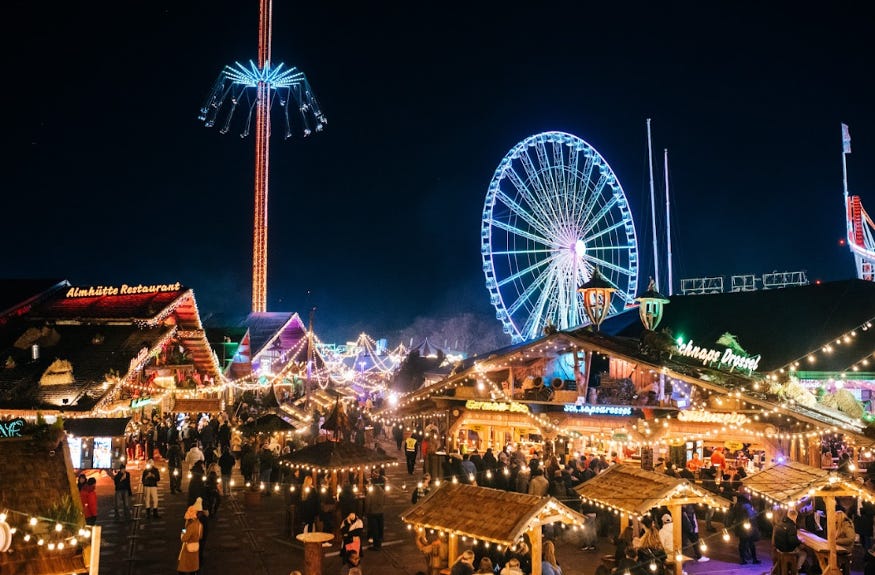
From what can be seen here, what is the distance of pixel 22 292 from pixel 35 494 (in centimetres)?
2853

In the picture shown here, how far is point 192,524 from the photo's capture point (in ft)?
39.2

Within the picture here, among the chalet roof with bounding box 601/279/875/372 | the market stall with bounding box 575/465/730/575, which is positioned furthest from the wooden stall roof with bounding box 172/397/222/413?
→ the market stall with bounding box 575/465/730/575

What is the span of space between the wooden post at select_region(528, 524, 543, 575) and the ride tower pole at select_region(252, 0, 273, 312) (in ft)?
135

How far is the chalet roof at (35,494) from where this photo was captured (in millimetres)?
6141

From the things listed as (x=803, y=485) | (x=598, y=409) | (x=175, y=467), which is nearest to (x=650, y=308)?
(x=598, y=409)

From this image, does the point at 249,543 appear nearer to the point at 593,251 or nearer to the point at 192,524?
the point at 192,524

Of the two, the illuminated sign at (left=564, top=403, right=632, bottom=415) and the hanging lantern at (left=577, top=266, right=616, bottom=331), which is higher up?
the hanging lantern at (left=577, top=266, right=616, bottom=331)

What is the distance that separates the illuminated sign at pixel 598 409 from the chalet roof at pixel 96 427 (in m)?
12.5

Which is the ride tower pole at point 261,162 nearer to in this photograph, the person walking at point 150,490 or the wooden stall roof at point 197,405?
the wooden stall roof at point 197,405

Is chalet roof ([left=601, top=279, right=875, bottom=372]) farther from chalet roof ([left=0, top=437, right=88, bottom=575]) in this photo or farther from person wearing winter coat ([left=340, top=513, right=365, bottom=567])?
chalet roof ([left=0, top=437, right=88, bottom=575])

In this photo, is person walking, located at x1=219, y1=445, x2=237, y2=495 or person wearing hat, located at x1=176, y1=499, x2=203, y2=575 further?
person walking, located at x1=219, y1=445, x2=237, y2=495

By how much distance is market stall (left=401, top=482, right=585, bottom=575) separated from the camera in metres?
9.98

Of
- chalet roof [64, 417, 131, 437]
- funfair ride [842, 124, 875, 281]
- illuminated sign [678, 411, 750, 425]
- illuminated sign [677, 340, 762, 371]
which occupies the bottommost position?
chalet roof [64, 417, 131, 437]

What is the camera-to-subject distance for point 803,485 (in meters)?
11.9
